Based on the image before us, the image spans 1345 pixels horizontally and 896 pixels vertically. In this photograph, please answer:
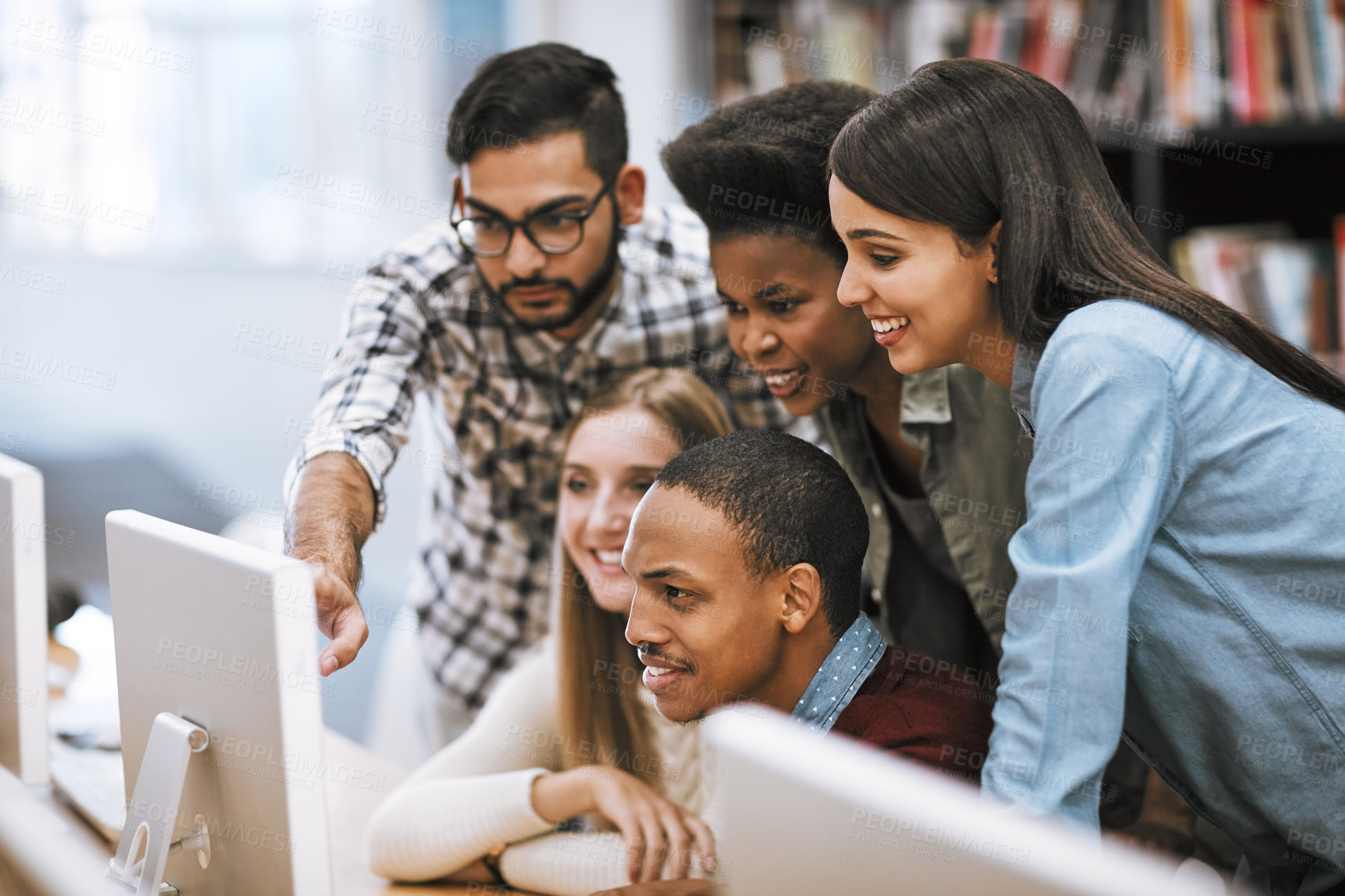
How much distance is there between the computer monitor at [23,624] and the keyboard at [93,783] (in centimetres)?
4

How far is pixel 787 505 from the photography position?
1.10 m

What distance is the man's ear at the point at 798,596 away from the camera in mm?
1084

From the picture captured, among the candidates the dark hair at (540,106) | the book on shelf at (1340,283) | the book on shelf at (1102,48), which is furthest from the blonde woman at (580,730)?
the book on shelf at (1340,283)

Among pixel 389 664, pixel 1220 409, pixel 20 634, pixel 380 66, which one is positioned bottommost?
pixel 389 664

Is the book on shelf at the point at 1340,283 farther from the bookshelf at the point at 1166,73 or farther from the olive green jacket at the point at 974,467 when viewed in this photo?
the olive green jacket at the point at 974,467

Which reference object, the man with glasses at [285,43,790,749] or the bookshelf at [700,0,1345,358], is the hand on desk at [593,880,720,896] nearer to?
the man with glasses at [285,43,790,749]

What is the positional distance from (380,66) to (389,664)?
225cm

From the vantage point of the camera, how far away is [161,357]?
165 inches

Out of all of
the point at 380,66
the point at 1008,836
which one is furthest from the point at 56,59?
the point at 1008,836

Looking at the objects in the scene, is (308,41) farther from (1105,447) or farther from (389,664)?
(1105,447)

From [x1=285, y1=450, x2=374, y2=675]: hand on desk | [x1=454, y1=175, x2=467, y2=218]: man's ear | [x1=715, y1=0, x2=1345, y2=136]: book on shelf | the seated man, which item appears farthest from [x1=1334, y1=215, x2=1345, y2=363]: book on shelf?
[x1=285, y1=450, x2=374, y2=675]: hand on desk

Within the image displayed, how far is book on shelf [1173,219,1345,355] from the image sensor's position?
2.24 m

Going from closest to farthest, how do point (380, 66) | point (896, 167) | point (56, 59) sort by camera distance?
point (896, 167) < point (380, 66) < point (56, 59)

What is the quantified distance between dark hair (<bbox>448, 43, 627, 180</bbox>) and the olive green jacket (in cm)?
51
